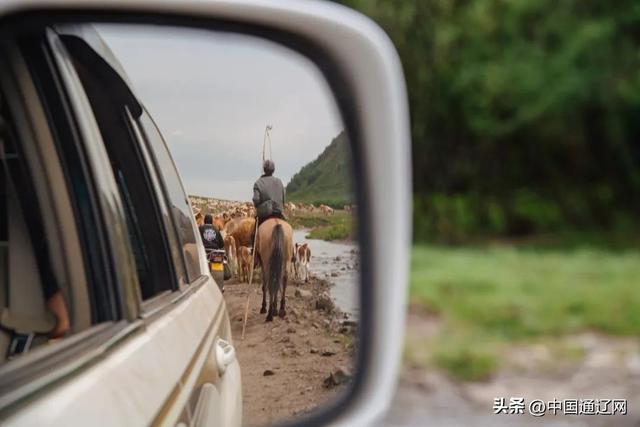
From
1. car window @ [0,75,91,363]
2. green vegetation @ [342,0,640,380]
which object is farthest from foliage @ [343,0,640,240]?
car window @ [0,75,91,363]

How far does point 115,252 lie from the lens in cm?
157

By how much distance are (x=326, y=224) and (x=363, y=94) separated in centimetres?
19

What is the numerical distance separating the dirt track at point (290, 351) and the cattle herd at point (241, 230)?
0.08ft

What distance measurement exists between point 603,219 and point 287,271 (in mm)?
14426

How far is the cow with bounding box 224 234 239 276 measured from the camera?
1521mm

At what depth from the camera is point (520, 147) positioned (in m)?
16.0

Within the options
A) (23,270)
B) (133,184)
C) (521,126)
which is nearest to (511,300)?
(521,126)

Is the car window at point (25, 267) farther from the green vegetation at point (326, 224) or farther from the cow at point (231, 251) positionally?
the green vegetation at point (326, 224)

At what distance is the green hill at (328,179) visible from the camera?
153 centimetres

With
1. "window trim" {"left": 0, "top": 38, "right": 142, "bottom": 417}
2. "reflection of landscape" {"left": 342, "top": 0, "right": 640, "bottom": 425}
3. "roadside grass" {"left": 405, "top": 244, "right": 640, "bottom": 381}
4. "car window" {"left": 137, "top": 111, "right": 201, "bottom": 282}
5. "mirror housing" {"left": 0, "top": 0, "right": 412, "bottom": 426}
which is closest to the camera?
"window trim" {"left": 0, "top": 38, "right": 142, "bottom": 417}

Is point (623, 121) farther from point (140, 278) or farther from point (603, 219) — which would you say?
point (140, 278)

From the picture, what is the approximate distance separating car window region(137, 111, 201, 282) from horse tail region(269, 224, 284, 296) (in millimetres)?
163

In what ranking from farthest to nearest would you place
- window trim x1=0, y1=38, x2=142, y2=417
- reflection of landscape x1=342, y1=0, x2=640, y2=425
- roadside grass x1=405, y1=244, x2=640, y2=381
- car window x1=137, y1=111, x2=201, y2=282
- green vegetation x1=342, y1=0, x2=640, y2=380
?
green vegetation x1=342, y1=0, x2=640, y2=380 < reflection of landscape x1=342, y1=0, x2=640, y2=425 < roadside grass x1=405, y1=244, x2=640, y2=381 < car window x1=137, y1=111, x2=201, y2=282 < window trim x1=0, y1=38, x2=142, y2=417

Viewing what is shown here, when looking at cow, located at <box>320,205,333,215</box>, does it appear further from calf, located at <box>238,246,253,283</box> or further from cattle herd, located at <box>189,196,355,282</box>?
calf, located at <box>238,246,253,283</box>
